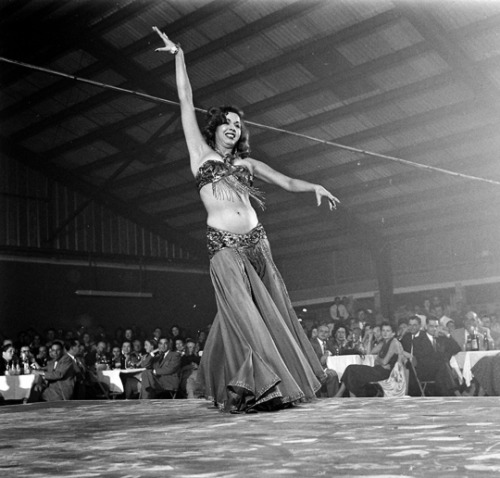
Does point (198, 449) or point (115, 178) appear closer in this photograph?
point (198, 449)

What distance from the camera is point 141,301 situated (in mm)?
16953

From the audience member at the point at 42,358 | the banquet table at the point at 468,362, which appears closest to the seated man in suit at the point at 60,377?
the audience member at the point at 42,358

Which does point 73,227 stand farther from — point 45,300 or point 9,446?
point 9,446

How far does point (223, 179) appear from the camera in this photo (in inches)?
111

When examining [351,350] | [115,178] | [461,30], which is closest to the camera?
[351,350]

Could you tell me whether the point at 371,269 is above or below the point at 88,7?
below

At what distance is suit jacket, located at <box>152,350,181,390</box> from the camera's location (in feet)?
26.3

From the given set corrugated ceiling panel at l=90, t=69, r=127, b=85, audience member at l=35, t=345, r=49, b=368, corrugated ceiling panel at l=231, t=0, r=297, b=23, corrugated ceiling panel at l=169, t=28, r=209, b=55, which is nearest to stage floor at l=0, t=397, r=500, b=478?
audience member at l=35, t=345, r=49, b=368

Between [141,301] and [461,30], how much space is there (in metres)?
10.4

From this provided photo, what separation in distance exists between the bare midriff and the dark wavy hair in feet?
0.92

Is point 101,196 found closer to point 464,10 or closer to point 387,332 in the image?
point 464,10

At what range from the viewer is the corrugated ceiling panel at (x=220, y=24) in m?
10.1

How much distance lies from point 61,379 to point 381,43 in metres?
6.32

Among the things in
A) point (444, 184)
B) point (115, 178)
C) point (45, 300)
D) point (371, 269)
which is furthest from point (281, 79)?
point (45, 300)
